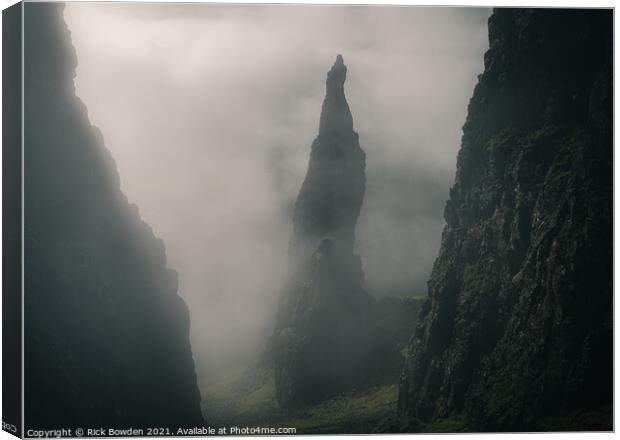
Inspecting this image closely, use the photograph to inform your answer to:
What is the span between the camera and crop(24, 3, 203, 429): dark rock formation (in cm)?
2748

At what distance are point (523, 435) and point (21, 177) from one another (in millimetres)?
12804

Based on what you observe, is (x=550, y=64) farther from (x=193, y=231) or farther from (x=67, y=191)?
(x=67, y=191)

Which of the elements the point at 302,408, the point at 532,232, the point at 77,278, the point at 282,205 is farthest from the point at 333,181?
the point at 77,278

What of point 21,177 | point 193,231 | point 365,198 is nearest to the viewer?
point 21,177

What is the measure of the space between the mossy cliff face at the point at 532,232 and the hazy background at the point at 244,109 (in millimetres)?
870

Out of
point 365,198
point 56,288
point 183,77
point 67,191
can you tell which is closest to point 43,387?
point 56,288

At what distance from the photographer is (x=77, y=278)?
28422mm

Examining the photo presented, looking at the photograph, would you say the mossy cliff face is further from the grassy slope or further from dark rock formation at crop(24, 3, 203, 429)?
dark rock formation at crop(24, 3, 203, 429)

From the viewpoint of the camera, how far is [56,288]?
27.8 metres
